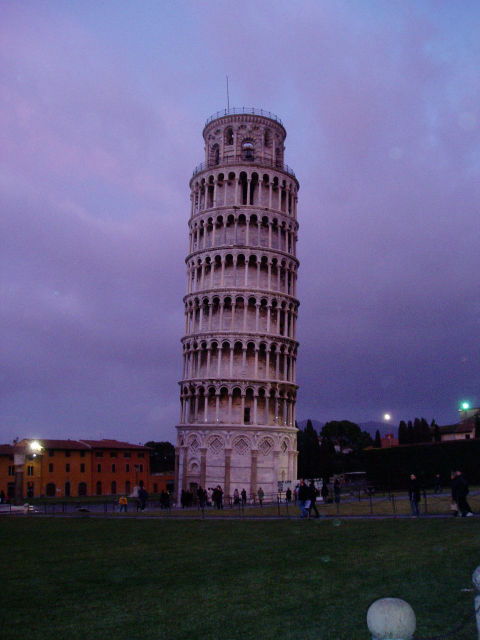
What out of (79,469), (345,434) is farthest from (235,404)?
A: (345,434)

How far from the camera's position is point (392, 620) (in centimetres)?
443

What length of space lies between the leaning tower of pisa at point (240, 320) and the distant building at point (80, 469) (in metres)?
36.6

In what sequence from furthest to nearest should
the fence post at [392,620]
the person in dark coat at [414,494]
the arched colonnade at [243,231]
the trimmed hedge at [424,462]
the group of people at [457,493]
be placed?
the arched colonnade at [243,231] → the trimmed hedge at [424,462] → the person in dark coat at [414,494] → the group of people at [457,493] → the fence post at [392,620]

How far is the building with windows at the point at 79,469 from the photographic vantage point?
90.2 metres

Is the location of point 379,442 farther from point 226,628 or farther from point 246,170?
point 226,628

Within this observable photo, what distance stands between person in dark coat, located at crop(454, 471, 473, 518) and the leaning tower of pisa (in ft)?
130

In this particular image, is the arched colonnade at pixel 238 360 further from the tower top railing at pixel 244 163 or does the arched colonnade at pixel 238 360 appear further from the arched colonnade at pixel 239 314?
the tower top railing at pixel 244 163

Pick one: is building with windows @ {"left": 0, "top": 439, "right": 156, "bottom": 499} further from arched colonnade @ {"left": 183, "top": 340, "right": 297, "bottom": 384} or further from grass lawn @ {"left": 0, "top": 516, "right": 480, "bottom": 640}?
grass lawn @ {"left": 0, "top": 516, "right": 480, "bottom": 640}

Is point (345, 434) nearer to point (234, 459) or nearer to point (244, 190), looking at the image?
point (234, 459)

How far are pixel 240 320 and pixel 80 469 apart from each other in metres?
47.0

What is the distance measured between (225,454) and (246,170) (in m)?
30.9

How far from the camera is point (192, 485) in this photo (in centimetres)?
6244

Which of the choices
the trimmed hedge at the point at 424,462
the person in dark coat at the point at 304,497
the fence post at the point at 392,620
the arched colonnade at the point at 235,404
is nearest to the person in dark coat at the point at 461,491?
the person in dark coat at the point at 304,497

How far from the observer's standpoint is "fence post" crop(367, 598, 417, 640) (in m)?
4.42
